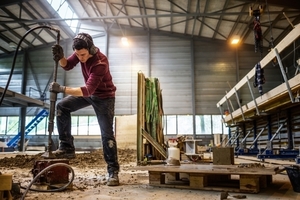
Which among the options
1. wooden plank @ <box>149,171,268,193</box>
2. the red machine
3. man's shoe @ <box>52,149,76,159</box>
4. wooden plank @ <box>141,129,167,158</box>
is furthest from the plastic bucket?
wooden plank @ <box>141,129,167,158</box>

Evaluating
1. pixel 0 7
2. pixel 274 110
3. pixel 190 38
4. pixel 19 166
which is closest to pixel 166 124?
pixel 190 38

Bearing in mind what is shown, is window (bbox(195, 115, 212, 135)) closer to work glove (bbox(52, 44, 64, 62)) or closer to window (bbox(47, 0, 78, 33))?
window (bbox(47, 0, 78, 33))

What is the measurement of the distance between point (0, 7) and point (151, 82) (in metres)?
13.7

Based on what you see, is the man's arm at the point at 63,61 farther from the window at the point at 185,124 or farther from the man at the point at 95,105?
the window at the point at 185,124

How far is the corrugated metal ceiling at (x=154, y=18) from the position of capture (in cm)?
1441

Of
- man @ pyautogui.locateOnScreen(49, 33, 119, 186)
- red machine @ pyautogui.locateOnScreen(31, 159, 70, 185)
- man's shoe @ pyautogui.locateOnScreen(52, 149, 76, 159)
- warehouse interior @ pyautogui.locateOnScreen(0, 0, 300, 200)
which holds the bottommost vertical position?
red machine @ pyautogui.locateOnScreen(31, 159, 70, 185)

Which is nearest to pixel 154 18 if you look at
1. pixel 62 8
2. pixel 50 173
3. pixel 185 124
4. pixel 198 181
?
pixel 62 8

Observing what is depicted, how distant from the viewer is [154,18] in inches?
709

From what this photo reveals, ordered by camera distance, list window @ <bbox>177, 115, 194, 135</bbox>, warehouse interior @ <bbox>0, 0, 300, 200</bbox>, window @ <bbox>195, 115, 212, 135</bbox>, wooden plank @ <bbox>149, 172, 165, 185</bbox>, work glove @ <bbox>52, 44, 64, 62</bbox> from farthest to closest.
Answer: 1. window @ <bbox>177, 115, 194, 135</bbox>
2. window @ <bbox>195, 115, 212, 135</bbox>
3. warehouse interior @ <bbox>0, 0, 300, 200</bbox>
4. wooden plank @ <bbox>149, 172, 165, 185</bbox>
5. work glove @ <bbox>52, 44, 64, 62</bbox>

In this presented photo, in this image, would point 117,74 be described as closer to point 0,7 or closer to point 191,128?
point 191,128

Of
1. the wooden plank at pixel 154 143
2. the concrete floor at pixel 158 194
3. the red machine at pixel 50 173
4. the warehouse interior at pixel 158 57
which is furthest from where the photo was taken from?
the warehouse interior at pixel 158 57

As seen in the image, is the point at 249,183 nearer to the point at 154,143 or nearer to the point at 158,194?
the point at 158,194

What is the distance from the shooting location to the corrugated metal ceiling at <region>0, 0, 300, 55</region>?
14.4 meters

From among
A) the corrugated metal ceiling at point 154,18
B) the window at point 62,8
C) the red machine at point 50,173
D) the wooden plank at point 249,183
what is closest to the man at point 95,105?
the red machine at point 50,173
